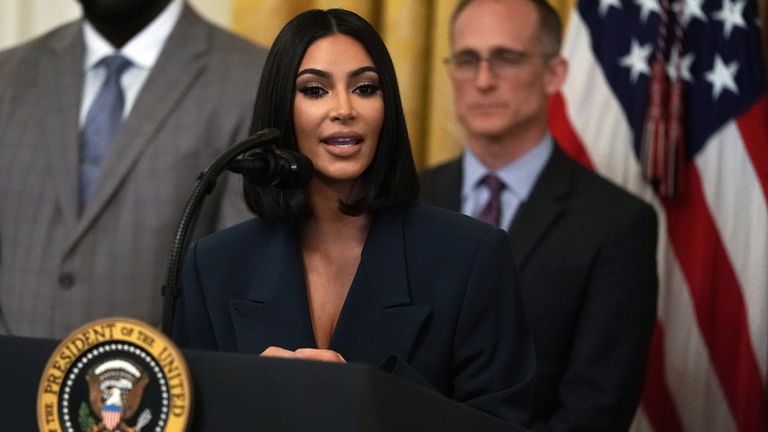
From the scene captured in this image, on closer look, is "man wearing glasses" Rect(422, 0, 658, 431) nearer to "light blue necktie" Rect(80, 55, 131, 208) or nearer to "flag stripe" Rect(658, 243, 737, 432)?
"flag stripe" Rect(658, 243, 737, 432)

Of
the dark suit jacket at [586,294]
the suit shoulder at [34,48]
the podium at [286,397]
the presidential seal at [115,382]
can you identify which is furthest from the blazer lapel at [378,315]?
the suit shoulder at [34,48]

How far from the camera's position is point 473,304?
2592 millimetres

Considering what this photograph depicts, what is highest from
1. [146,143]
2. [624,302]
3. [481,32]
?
[481,32]

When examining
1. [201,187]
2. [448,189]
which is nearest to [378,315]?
[201,187]

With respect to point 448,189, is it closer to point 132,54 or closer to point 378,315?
point 132,54

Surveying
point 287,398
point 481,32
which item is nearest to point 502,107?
point 481,32

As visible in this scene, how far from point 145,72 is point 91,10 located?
0.23 meters

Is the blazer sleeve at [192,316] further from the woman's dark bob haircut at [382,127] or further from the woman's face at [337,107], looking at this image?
the woman's face at [337,107]

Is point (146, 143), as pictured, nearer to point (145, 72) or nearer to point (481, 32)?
point (145, 72)

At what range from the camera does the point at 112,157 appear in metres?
4.14

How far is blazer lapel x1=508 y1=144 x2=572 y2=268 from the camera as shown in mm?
4227

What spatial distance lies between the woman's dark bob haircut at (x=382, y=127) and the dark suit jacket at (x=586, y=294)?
4.72 feet

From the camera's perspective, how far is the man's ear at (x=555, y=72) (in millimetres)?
4676

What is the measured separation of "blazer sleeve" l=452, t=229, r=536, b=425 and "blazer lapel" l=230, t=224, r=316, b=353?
0.25 metres
